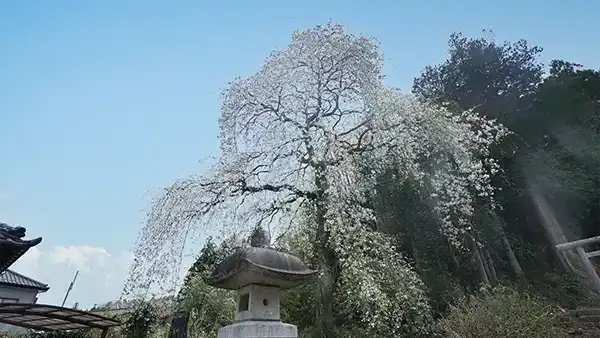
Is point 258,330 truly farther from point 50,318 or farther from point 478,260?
point 478,260

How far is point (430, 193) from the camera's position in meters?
10.0

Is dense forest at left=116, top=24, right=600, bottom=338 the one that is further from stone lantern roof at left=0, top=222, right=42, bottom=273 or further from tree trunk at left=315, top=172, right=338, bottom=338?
stone lantern roof at left=0, top=222, right=42, bottom=273

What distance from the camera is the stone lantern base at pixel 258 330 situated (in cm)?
484

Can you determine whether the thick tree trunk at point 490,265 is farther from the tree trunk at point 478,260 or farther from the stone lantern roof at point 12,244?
the stone lantern roof at point 12,244

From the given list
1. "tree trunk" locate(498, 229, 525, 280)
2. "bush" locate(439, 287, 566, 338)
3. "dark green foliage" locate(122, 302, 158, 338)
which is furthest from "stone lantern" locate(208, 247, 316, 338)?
"tree trunk" locate(498, 229, 525, 280)

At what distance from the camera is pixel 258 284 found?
17.2 feet

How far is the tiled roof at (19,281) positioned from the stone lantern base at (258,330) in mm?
17073

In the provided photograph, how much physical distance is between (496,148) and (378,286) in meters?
8.45

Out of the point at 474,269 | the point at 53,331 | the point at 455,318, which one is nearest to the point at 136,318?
the point at 53,331

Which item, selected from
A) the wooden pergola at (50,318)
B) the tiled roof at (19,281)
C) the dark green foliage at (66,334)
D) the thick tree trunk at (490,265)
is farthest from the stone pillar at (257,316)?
the tiled roof at (19,281)

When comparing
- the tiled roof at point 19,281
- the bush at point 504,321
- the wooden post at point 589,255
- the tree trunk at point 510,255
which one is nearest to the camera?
the wooden post at point 589,255

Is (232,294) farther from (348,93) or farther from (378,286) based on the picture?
(348,93)

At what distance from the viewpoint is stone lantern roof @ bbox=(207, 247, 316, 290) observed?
5.06 m

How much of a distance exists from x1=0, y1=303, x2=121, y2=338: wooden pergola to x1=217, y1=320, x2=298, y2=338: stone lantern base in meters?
4.59
